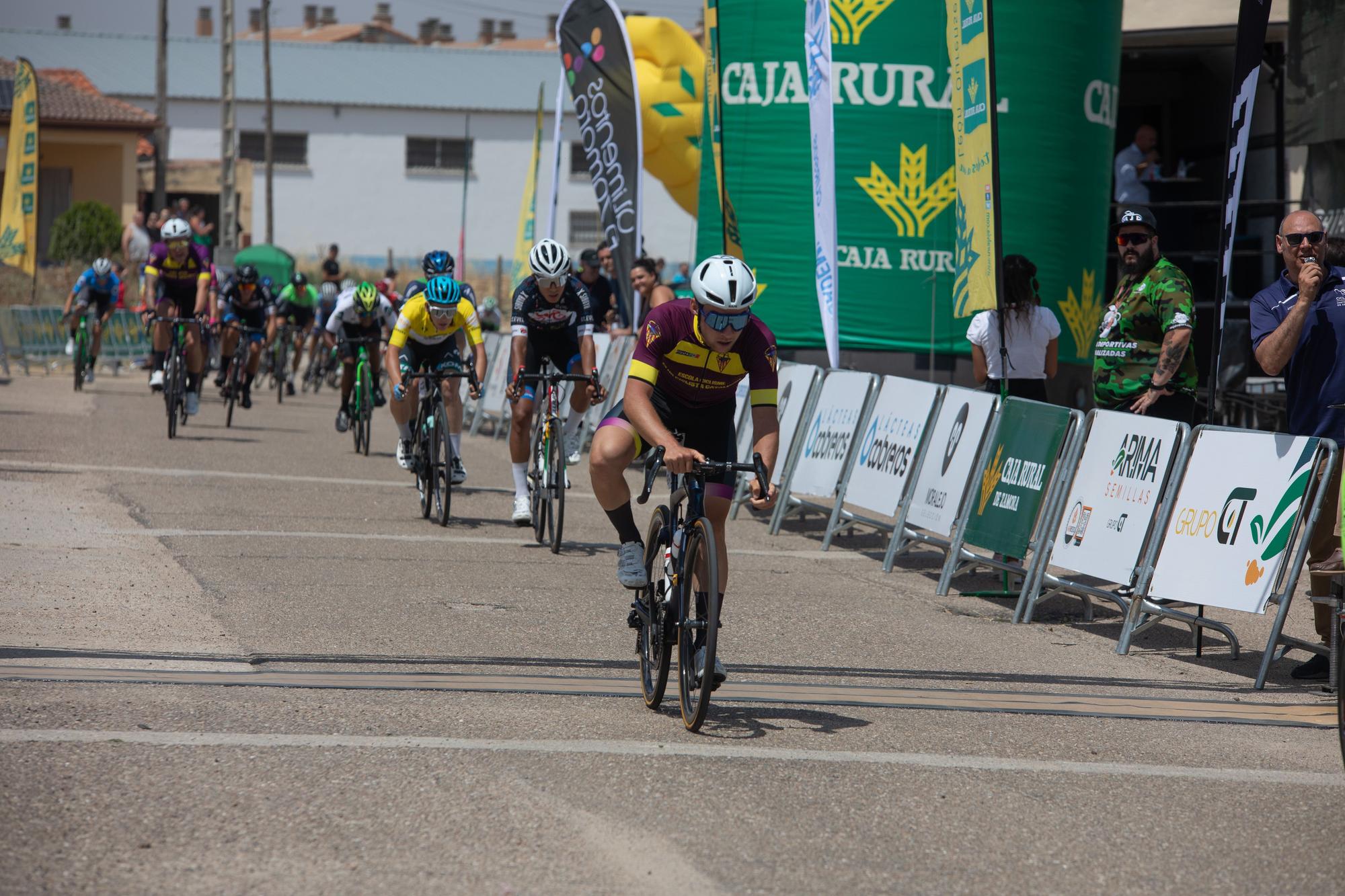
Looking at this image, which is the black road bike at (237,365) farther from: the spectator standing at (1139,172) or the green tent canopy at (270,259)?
the green tent canopy at (270,259)

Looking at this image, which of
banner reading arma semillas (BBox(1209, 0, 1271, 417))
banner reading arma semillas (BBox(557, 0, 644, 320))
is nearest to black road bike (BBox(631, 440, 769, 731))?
banner reading arma semillas (BBox(1209, 0, 1271, 417))

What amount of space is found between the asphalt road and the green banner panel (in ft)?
1.62

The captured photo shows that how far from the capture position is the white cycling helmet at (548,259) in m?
11.0

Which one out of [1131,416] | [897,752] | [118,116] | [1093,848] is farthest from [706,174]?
[118,116]

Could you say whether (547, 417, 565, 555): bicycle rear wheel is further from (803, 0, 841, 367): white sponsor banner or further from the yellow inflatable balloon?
the yellow inflatable balloon

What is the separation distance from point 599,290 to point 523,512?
Result: 8.71 m

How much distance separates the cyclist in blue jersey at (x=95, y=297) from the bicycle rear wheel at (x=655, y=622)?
18.3m

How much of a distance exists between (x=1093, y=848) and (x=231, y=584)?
5406mm

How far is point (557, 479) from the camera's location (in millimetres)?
11023

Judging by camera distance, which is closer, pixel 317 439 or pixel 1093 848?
pixel 1093 848

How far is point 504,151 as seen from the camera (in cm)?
6538

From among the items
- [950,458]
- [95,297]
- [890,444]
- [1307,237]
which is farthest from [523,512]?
[95,297]

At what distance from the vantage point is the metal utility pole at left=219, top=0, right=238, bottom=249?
36.5 metres

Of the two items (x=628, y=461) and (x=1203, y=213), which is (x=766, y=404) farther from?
(x=1203, y=213)
